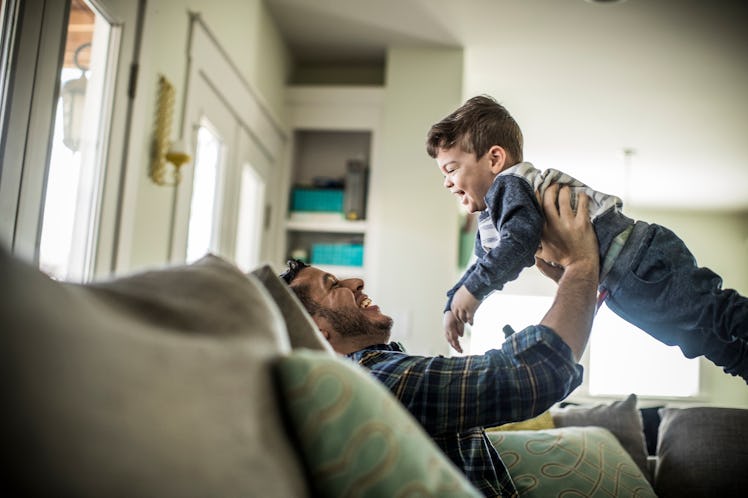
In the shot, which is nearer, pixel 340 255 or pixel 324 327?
pixel 324 327

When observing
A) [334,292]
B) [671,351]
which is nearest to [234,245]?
[334,292]

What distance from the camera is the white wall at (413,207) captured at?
163 inches

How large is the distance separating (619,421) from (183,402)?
6.39ft

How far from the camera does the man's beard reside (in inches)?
58.7

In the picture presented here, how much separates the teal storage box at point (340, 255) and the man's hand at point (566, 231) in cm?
283

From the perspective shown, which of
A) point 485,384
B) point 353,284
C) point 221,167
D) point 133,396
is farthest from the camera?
point 221,167

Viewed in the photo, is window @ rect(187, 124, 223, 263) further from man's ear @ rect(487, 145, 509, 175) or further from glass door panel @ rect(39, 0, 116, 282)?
man's ear @ rect(487, 145, 509, 175)

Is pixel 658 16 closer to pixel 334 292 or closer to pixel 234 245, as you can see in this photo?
pixel 234 245

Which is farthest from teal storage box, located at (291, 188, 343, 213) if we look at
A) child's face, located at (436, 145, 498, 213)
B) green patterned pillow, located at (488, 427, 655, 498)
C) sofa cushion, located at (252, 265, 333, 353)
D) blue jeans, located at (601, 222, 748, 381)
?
sofa cushion, located at (252, 265, 333, 353)

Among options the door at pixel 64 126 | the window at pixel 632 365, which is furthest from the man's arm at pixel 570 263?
the window at pixel 632 365

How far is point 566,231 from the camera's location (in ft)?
4.61

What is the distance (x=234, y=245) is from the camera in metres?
3.79

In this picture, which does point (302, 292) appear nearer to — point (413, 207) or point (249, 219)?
point (249, 219)

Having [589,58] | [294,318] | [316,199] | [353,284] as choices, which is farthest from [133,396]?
[589,58]
